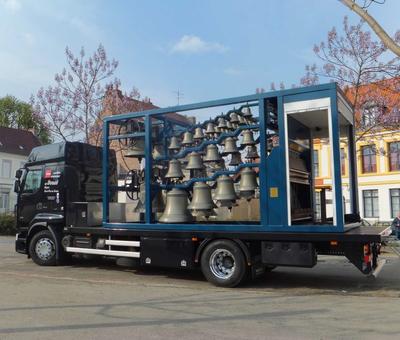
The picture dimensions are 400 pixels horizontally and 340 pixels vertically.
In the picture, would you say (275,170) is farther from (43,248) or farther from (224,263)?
(43,248)

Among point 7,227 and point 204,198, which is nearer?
point 204,198

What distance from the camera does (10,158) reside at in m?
56.9

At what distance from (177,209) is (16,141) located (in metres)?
52.8

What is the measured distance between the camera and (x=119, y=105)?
23406 millimetres

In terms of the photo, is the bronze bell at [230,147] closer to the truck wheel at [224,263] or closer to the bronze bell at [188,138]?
the bronze bell at [188,138]

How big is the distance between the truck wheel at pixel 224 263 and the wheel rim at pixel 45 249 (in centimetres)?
490

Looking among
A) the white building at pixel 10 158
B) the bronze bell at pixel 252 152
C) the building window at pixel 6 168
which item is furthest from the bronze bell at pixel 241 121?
the building window at pixel 6 168

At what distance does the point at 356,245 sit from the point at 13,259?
10.8 metres

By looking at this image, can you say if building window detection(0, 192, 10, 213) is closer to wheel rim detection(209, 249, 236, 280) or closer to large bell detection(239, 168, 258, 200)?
wheel rim detection(209, 249, 236, 280)

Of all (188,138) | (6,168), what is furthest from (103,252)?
(6,168)

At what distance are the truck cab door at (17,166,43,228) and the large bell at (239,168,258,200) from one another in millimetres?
6018

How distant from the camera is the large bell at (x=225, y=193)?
10180 millimetres

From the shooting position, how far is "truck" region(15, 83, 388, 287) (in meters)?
9.11

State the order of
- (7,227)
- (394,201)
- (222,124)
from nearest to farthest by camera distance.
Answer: (222,124) < (7,227) < (394,201)
